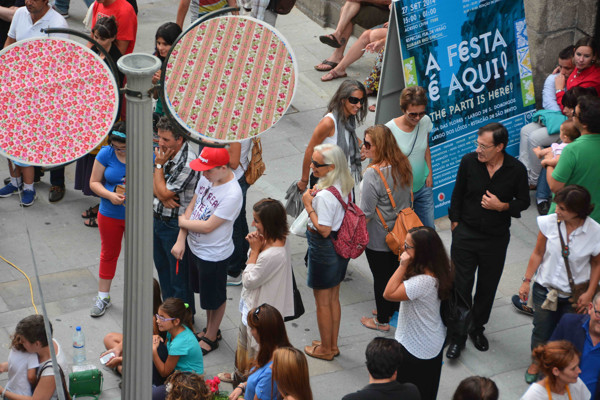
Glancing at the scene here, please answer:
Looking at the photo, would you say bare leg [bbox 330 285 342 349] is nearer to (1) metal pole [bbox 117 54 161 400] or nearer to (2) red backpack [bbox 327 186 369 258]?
(2) red backpack [bbox 327 186 369 258]

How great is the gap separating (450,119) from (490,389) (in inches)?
159

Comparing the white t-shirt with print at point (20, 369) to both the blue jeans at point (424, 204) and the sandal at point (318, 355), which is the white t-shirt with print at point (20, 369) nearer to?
the sandal at point (318, 355)

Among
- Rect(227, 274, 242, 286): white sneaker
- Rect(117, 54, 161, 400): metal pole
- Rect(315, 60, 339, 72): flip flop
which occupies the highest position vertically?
Rect(117, 54, 161, 400): metal pole

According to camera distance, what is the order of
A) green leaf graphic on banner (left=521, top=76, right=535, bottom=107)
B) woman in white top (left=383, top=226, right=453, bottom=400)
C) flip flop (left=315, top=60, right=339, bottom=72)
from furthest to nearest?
flip flop (left=315, top=60, right=339, bottom=72) → green leaf graphic on banner (left=521, top=76, right=535, bottom=107) → woman in white top (left=383, top=226, right=453, bottom=400)

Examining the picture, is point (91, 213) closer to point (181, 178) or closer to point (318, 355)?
point (181, 178)

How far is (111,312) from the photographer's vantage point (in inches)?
287

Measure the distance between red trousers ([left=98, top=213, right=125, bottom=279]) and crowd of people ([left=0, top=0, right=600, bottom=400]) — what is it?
0.04 ft

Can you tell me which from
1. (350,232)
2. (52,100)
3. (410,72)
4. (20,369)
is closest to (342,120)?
(410,72)

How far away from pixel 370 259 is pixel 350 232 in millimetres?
698

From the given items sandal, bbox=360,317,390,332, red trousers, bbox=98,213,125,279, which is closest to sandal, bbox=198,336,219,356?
red trousers, bbox=98,213,125,279

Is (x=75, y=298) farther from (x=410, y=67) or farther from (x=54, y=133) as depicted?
(x=54, y=133)

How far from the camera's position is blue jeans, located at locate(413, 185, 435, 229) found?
7.41 metres

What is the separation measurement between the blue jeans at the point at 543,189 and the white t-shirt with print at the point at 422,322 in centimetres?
342

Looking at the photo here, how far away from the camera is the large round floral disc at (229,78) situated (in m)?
3.16
